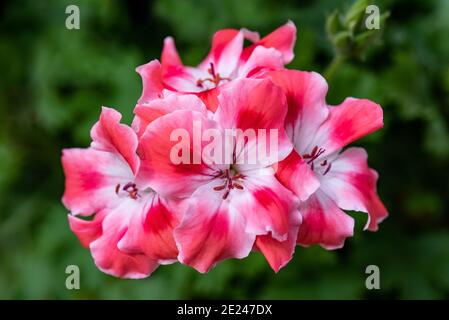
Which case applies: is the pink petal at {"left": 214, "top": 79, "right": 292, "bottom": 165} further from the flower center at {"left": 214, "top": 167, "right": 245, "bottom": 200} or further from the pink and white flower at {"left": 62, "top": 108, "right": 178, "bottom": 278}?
the pink and white flower at {"left": 62, "top": 108, "right": 178, "bottom": 278}

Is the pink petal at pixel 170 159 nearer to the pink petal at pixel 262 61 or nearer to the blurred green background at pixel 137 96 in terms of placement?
the pink petal at pixel 262 61

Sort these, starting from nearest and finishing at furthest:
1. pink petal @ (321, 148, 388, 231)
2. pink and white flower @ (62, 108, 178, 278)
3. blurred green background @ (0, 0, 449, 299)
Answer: pink and white flower @ (62, 108, 178, 278) → pink petal @ (321, 148, 388, 231) → blurred green background @ (0, 0, 449, 299)

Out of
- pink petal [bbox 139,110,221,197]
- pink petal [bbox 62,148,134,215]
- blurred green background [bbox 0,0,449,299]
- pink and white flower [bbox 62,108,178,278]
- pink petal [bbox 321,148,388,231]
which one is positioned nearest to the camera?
pink petal [bbox 139,110,221,197]

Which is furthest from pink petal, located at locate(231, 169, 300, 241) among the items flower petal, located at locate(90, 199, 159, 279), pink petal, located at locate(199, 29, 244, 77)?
pink petal, located at locate(199, 29, 244, 77)

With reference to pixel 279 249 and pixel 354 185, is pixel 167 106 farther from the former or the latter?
pixel 354 185

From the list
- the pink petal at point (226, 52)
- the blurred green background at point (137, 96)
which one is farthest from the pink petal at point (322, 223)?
the blurred green background at point (137, 96)

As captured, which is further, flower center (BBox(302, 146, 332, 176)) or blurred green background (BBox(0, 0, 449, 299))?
blurred green background (BBox(0, 0, 449, 299))
